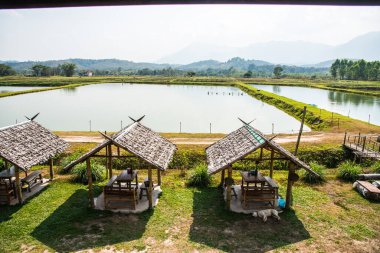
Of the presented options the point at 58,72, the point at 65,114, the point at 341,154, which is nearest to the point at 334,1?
the point at 341,154

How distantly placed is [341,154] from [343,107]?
27.5 m

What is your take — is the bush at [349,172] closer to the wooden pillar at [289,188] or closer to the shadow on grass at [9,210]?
the wooden pillar at [289,188]

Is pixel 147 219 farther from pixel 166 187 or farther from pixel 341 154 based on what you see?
pixel 341 154

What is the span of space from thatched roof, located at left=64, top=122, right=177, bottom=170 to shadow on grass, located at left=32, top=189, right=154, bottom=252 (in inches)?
85.9

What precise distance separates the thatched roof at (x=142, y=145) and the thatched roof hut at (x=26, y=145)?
271 centimetres

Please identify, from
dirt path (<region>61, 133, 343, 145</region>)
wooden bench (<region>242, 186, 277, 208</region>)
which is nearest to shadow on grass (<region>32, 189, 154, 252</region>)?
wooden bench (<region>242, 186, 277, 208</region>)

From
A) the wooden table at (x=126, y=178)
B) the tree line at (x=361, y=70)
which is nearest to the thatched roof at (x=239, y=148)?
the wooden table at (x=126, y=178)

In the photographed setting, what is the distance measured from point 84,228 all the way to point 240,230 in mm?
6376

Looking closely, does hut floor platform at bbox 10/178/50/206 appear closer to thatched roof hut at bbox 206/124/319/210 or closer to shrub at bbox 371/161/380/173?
thatched roof hut at bbox 206/124/319/210

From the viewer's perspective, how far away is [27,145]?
559 inches

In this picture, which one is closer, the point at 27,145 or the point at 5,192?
the point at 5,192

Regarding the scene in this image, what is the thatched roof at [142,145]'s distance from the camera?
12.3m

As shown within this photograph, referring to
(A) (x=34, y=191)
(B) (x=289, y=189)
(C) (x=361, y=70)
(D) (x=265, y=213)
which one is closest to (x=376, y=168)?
(B) (x=289, y=189)

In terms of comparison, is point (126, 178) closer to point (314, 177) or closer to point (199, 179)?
point (199, 179)
